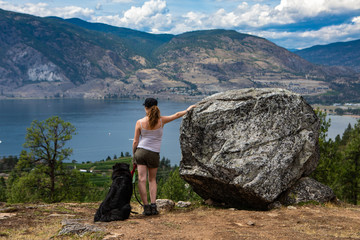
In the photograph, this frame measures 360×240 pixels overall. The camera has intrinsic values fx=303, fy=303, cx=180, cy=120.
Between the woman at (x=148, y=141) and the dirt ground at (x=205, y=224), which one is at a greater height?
the woman at (x=148, y=141)

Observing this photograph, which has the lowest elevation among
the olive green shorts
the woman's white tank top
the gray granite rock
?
the gray granite rock

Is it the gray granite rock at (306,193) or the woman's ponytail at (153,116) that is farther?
the gray granite rock at (306,193)

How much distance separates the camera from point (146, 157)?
8.84 m

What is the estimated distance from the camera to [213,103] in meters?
11.6

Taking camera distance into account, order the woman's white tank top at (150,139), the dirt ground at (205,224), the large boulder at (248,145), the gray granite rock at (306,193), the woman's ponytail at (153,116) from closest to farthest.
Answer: the dirt ground at (205,224) < the woman's ponytail at (153,116) < the woman's white tank top at (150,139) < the large boulder at (248,145) < the gray granite rock at (306,193)

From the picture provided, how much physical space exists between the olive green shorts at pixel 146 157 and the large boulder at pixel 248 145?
104 inches

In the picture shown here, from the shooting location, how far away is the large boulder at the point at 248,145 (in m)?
10.4

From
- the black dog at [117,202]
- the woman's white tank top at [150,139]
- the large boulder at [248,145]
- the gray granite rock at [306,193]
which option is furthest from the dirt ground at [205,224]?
the woman's white tank top at [150,139]

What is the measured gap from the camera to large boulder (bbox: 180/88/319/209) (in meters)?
10.4

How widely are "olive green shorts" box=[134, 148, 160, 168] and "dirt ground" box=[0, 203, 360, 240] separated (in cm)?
162

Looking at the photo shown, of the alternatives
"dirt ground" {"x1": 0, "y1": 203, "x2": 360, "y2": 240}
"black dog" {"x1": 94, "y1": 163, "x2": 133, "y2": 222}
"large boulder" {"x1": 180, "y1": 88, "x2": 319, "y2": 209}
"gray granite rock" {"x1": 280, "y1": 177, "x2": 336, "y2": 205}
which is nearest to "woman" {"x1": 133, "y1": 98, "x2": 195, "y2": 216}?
"black dog" {"x1": 94, "y1": 163, "x2": 133, "y2": 222}

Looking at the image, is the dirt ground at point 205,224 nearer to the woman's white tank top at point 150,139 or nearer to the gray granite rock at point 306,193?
the gray granite rock at point 306,193

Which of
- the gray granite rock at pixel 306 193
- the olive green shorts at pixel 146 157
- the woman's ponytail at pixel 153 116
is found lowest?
the gray granite rock at pixel 306 193

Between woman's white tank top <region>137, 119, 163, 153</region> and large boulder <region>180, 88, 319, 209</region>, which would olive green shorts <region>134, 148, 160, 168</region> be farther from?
large boulder <region>180, 88, 319, 209</region>
